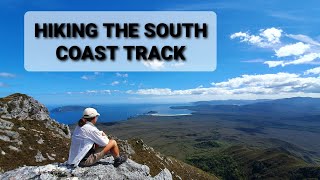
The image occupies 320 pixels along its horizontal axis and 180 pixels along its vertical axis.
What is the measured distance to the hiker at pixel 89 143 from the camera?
800 inches

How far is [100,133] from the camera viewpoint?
2052 centimetres

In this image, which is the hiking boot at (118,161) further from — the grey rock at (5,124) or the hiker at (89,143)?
the grey rock at (5,124)

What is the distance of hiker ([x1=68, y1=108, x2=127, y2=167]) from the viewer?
2033 cm

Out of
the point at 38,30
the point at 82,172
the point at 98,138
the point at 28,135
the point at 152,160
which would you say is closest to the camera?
the point at 98,138

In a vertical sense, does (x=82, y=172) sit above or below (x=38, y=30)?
below

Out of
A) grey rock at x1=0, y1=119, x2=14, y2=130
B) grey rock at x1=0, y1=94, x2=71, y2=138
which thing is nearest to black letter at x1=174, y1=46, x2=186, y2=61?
grey rock at x1=0, y1=119, x2=14, y2=130

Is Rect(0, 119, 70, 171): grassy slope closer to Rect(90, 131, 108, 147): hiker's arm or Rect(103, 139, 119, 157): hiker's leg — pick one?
Rect(103, 139, 119, 157): hiker's leg

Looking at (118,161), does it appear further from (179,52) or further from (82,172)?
(179,52)

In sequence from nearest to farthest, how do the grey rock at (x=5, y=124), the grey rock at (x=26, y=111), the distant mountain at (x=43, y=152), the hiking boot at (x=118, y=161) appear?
the distant mountain at (x=43, y=152) → the hiking boot at (x=118, y=161) → the grey rock at (x=5, y=124) → the grey rock at (x=26, y=111)

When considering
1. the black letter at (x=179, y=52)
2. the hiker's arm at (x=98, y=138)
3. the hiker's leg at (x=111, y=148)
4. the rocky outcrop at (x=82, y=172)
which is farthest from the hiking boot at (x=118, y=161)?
the black letter at (x=179, y=52)

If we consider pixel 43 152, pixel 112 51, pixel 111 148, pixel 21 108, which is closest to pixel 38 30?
pixel 112 51

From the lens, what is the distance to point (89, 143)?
20.7m

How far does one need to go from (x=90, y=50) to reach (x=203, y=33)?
13.2 metres

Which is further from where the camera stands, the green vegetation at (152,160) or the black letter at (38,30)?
the green vegetation at (152,160)
